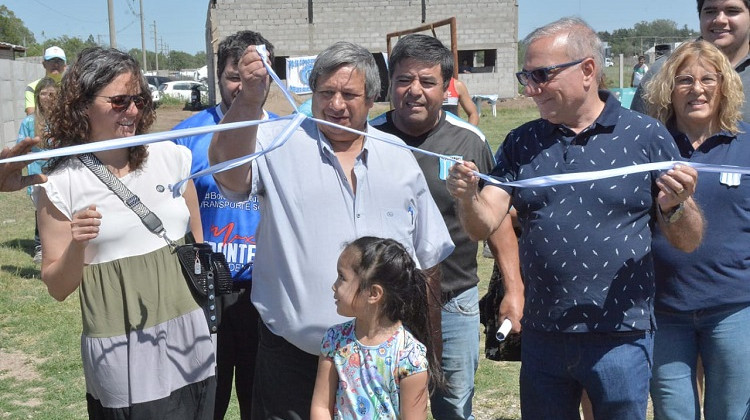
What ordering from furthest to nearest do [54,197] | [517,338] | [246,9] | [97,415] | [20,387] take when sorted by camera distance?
[246,9]
[20,387]
[517,338]
[97,415]
[54,197]

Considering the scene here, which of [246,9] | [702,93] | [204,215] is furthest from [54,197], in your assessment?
[246,9]

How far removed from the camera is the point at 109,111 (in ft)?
9.84

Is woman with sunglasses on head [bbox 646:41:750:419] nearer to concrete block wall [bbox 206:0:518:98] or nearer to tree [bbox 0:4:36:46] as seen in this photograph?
concrete block wall [bbox 206:0:518:98]

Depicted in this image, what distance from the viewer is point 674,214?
2.85m

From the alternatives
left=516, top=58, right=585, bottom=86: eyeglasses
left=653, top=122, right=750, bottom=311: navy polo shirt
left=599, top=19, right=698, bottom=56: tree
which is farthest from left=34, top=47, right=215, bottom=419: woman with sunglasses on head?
left=599, top=19, right=698, bottom=56: tree

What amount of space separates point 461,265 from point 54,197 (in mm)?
1848

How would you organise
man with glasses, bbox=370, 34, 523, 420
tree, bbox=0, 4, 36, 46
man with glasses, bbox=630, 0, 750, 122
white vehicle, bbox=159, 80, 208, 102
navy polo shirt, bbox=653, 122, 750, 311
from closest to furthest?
navy polo shirt, bbox=653, 122, 750, 311
man with glasses, bbox=370, 34, 523, 420
man with glasses, bbox=630, 0, 750, 122
white vehicle, bbox=159, 80, 208, 102
tree, bbox=0, 4, 36, 46

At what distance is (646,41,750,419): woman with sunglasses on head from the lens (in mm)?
3332

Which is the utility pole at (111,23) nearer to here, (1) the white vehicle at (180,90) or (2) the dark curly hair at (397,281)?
(1) the white vehicle at (180,90)

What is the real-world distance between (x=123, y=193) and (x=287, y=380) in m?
0.89

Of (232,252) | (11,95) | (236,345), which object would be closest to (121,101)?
(232,252)

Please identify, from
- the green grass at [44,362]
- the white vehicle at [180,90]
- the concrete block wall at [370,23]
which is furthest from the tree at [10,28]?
the green grass at [44,362]

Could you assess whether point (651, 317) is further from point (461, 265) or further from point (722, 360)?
point (461, 265)

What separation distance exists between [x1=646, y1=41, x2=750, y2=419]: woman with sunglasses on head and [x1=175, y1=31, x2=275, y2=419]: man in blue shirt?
180 cm
